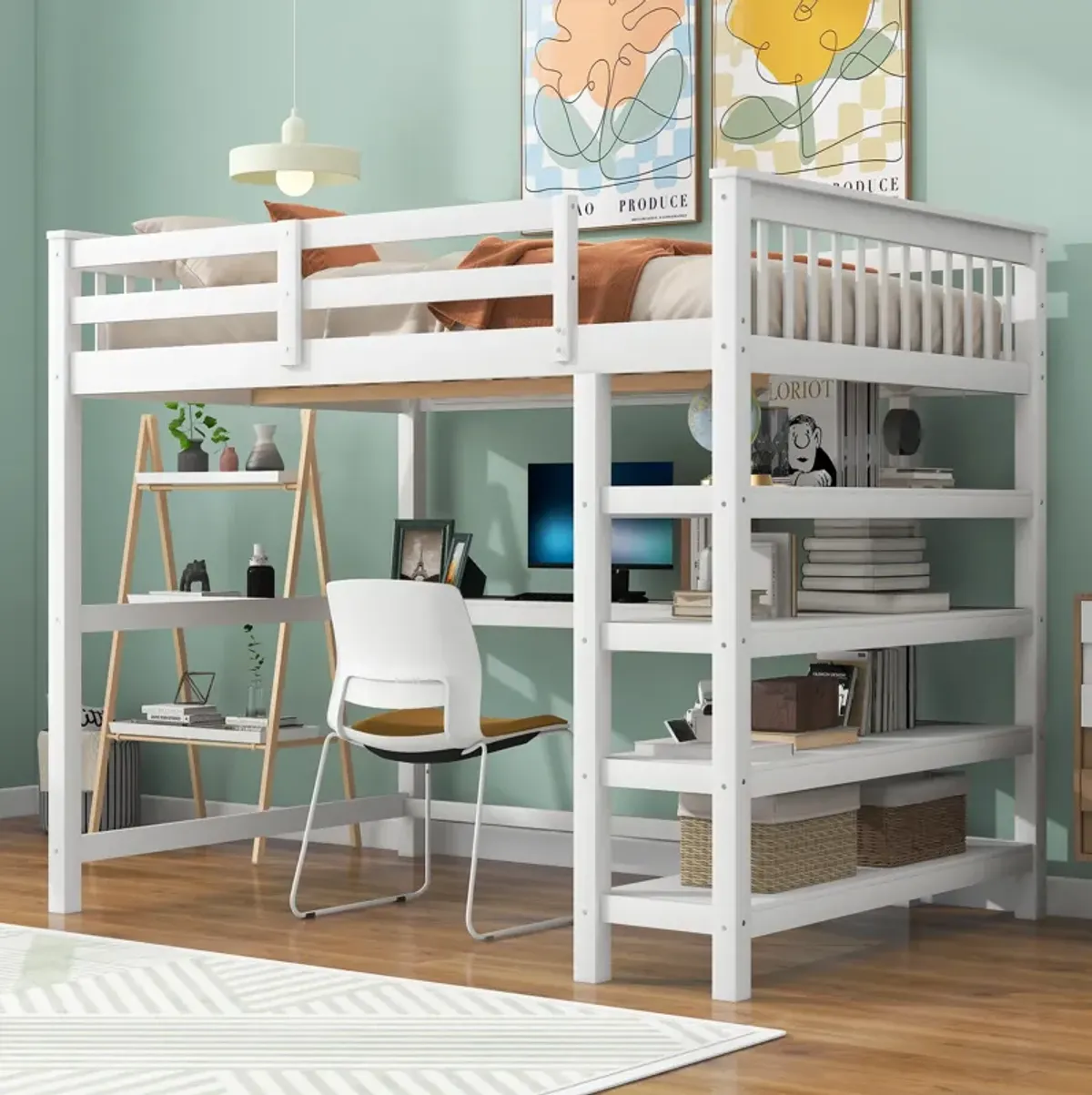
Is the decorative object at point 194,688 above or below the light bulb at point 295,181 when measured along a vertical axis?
below

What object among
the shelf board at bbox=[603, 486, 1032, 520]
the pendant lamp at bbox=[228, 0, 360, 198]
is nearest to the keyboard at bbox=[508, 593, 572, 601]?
the shelf board at bbox=[603, 486, 1032, 520]

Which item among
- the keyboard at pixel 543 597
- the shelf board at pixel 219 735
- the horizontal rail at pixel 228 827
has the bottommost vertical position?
the horizontal rail at pixel 228 827

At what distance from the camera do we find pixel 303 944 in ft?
13.5

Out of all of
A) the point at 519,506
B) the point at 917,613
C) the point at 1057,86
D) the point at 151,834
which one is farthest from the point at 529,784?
the point at 1057,86

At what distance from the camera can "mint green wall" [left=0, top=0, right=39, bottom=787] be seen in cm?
618

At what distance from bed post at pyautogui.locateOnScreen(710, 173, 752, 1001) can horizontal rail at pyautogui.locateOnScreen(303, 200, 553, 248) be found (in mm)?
377

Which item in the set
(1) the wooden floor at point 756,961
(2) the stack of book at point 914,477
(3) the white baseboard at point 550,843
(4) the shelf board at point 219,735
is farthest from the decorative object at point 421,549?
(2) the stack of book at point 914,477

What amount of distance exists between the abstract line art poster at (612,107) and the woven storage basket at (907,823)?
153 cm

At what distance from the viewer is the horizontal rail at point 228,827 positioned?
4.56 m

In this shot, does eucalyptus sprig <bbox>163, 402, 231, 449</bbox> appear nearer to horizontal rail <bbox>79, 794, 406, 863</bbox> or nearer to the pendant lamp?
the pendant lamp

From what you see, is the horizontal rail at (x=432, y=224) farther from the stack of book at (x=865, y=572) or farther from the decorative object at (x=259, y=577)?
the decorative object at (x=259, y=577)

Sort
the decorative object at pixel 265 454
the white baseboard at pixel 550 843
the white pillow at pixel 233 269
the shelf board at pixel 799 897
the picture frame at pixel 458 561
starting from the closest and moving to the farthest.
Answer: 1. the shelf board at pixel 799 897
2. the white pillow at pixel 233 269
3. the white baseboard at pixel 550 843
4. the picture frame at pixel 458 561
5. the decorative object at pixel 265 454

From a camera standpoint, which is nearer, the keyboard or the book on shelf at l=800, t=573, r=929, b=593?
the book on shelf at l=800, t=573, r=929, b=593

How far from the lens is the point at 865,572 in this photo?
4.21m
